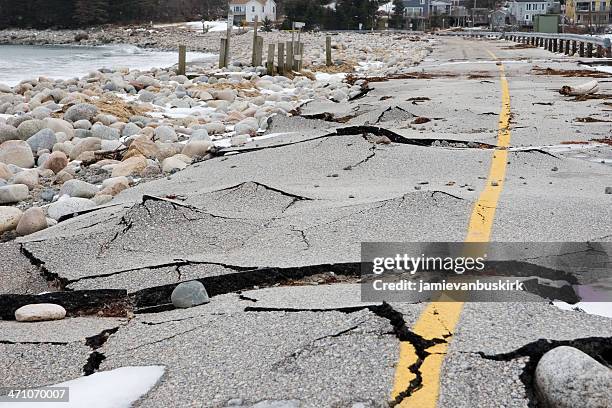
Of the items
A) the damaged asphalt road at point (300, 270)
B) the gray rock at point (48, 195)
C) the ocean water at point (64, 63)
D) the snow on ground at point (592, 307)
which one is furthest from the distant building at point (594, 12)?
the snow on ground at point (592, 307)

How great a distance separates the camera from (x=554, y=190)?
595 cm

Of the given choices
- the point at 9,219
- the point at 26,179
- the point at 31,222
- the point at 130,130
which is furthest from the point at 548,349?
the point at 130,130

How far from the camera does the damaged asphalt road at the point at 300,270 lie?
2889 millimetres

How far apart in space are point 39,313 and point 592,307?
269 cm

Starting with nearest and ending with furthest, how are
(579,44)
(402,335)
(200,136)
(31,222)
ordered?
(402,335) → (31,222) → (200,136) → (579,44)

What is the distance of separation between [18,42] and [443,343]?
10342cm

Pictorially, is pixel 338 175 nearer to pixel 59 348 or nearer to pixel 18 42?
pixel 59 348

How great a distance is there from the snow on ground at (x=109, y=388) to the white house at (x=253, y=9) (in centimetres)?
11940

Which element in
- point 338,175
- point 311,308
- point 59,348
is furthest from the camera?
point 338,175

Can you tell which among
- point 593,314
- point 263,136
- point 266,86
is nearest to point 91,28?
point 266,86

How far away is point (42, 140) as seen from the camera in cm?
1022

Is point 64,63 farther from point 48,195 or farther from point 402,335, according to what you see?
point 402,335

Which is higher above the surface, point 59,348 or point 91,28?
point 91,28

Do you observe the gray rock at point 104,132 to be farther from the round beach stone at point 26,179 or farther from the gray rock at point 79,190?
the gray rock at point 79,190
